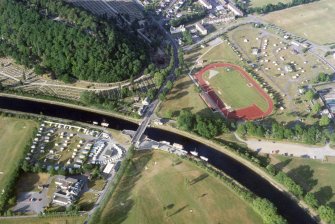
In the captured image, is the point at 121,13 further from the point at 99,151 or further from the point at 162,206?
the point at 162,206

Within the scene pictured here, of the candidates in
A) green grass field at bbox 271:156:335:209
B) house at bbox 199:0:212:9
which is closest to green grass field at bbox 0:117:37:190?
green grass field at bbox 271:156:335:209

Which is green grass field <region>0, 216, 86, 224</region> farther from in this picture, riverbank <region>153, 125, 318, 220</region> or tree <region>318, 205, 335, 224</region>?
tree <region>318, 205, 335, 224</region>

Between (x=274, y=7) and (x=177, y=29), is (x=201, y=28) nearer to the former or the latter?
(x=177, y=29)

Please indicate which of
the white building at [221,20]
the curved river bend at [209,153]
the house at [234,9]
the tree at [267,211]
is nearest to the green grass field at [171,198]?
the tree at [267,211]

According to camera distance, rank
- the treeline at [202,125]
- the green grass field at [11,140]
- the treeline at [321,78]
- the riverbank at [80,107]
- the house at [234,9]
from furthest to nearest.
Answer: the house at [234,9] → the treeline at [321,78] → the riverbank at [80,107] → the treeline at [202,125] → the green grass field at [11,140]

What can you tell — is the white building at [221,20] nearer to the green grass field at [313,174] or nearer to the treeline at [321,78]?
the treeline at [321,78]
